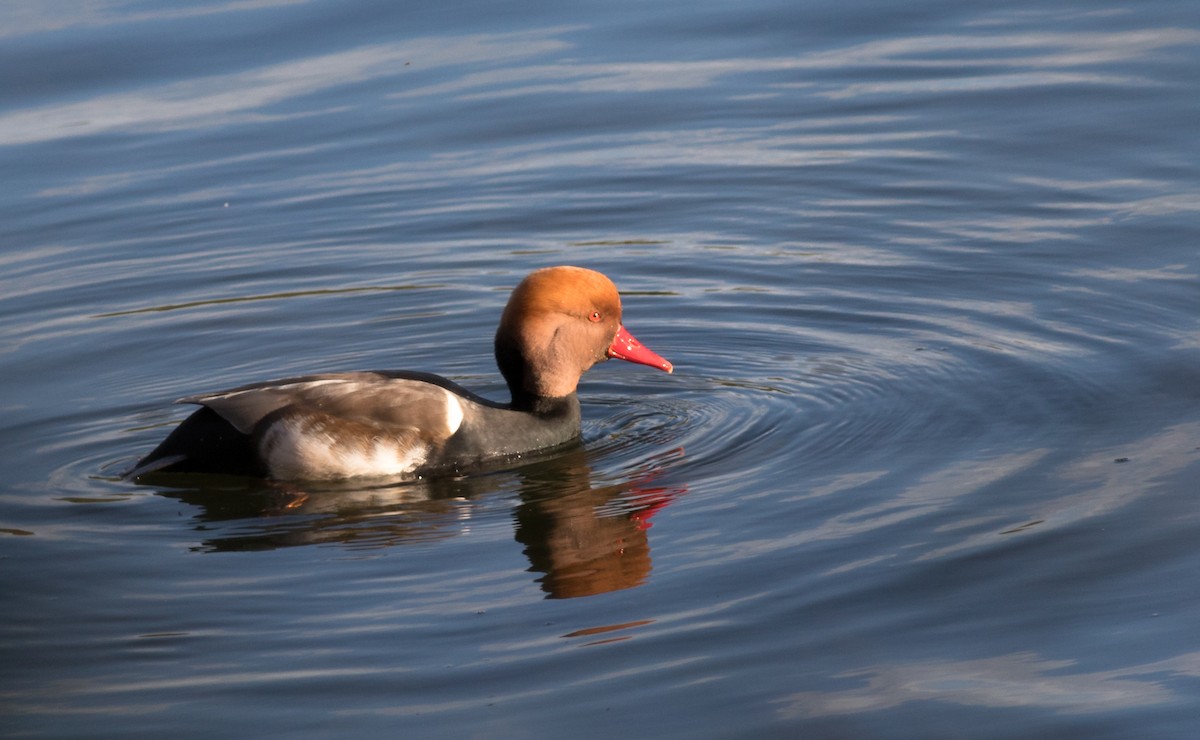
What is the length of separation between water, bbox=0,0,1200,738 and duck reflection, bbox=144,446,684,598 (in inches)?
1.0

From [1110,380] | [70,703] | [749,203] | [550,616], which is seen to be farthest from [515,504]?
[749,203]

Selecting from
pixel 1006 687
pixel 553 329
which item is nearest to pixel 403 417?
pixel 553 329

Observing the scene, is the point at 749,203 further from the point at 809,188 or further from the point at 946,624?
the point at 946,624

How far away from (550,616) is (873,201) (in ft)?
19.3

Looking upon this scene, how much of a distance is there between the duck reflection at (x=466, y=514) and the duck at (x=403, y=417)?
0.35 feet

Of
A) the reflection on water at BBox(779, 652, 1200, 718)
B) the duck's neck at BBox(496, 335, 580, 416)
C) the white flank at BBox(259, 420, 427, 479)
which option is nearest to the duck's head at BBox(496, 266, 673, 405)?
the duck's neck at BBox(496, 335, 580, 416)

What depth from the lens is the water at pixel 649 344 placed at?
5.16 meters

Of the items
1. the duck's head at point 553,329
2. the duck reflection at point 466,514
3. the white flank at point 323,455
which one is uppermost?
the duck's head at point 553,329

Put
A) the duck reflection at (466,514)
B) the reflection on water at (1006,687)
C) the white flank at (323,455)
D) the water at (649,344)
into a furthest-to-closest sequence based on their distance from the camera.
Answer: the white flank at (323,455), the duck reflection at (466,514), the water at (649,344), the reflection on water at (1006,687)

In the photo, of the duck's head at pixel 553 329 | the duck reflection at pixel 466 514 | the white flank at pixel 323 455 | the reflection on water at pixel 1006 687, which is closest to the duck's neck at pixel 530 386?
the duck's head at pixel 553 329

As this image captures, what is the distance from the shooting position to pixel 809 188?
11062 millimetres

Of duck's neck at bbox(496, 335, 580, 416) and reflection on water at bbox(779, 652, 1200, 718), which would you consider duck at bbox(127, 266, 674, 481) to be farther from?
reflection on water at bbox(779, 652, 1200, 718)

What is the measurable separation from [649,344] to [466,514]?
2474 mm

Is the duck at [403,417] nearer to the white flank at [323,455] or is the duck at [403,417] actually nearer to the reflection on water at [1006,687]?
the white flank at [323,455]
